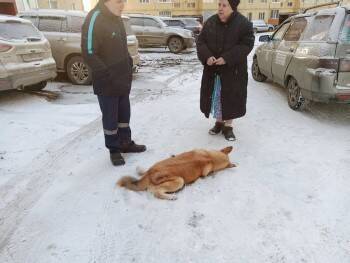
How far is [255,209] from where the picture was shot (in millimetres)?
2701

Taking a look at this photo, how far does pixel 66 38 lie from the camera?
7.67 metres

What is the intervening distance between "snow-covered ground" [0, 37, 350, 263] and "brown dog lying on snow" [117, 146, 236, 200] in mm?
92

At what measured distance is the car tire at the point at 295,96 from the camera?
516 cm

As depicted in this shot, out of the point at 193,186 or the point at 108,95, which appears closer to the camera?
the point at 193,186

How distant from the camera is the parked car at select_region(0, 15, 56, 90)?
548 cm

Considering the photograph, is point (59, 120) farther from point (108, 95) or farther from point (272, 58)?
point (272, 58)

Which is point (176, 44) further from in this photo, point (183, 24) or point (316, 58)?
point (316, 58)

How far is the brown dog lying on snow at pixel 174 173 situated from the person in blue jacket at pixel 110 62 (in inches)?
23.7

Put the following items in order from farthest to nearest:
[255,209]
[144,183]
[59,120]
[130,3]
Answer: [130,3] < [59,120] < [144,183] < [255,209]

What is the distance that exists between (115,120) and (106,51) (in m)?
0.74

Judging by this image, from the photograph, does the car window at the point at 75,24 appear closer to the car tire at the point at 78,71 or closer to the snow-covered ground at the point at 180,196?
the car tire at the point at 78,71

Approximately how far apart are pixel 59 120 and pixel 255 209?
3.62 metres

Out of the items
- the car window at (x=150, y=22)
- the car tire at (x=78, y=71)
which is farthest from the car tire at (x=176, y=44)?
the car tire at (x=78, y=71)

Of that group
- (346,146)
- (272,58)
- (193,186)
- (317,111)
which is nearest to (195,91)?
(272,58)
